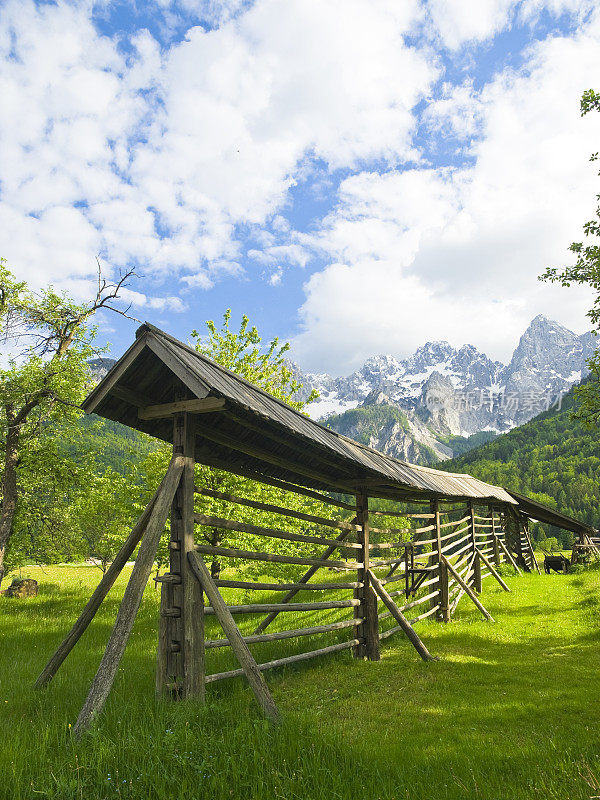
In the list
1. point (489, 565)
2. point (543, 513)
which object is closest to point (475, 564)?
point (489, 565)

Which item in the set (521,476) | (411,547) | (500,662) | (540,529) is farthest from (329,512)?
(521,476)

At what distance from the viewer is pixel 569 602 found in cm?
1400

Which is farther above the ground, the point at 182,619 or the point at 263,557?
the point at 263,557

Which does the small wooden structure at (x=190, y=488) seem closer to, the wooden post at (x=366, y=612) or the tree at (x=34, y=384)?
the wooden post at (x=366, y=612)

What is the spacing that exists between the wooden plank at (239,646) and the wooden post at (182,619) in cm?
17

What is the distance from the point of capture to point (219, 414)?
20.5 ft

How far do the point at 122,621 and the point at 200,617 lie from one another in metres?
1.06

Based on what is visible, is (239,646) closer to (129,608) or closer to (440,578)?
(129,608)

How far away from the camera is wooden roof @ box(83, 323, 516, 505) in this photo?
209 inches

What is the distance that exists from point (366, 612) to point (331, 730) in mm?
4142

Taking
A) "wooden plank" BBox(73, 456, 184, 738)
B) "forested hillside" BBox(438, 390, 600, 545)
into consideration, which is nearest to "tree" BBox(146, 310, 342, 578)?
"wooden plank" BBox(73, 456, 184, 738)

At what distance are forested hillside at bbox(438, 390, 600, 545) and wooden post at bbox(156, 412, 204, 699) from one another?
87.2m

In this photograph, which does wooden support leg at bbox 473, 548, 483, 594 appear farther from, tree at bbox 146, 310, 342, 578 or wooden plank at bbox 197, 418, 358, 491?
wooden plank at bbox 197, 418, 358, 491

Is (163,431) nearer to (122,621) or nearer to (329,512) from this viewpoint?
(122,621)
